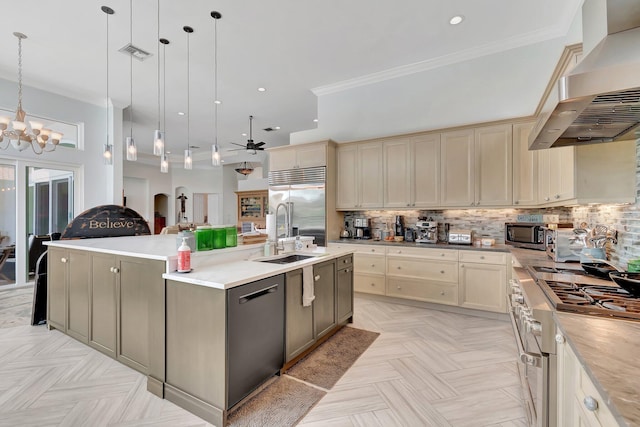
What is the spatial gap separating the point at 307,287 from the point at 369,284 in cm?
204

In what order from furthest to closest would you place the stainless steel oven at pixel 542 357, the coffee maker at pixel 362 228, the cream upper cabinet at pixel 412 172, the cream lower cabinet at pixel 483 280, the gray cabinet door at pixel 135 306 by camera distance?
the coffee maker at pixel 362 228 → the cream upper cabinet at pixel 412 172 → the cream lower cabinet at pixel 483 280 → the gray cabinet door at pixel 135 306 → the stainless steel oven at pixel 542 357

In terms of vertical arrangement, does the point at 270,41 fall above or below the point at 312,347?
above

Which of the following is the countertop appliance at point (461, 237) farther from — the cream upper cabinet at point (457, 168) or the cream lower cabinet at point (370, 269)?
the cream lower cabinet at point (370, 269)

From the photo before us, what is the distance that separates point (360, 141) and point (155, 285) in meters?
3.57

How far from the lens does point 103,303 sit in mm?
2561

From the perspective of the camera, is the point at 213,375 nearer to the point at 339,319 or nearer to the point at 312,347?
the point at 312,347

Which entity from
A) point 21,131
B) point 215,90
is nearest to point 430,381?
point 215,90

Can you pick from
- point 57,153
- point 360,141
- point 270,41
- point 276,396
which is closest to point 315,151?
point 360,141

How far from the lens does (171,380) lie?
206 cm

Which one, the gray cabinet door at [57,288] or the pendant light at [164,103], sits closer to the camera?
the gray cabinet door at [57,288]

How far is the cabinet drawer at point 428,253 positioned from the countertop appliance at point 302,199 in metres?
1.17

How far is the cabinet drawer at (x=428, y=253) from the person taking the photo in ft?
12.4

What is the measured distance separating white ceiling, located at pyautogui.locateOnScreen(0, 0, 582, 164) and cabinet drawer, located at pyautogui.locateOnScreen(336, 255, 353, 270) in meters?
2.47

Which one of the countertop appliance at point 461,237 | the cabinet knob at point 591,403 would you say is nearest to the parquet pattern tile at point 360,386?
the countertop appliance at point 461,237
